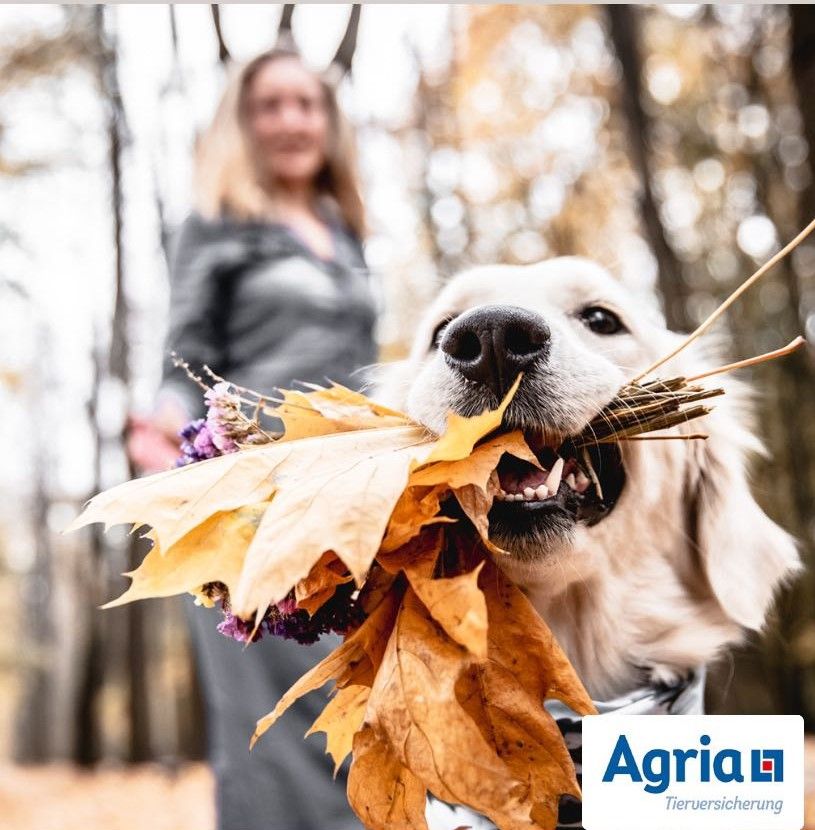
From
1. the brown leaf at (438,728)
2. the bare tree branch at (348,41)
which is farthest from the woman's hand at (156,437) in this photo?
the bare tree branch at (348,41)

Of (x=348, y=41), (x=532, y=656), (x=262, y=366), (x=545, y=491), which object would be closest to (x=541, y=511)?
(x=545, y=491)

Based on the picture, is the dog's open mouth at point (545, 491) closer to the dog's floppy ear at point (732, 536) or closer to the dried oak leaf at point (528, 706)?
the dried oak leaf at point (528, 706)

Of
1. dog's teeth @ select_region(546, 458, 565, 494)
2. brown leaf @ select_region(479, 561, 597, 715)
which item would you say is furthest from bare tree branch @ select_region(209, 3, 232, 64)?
brown leaf @ select_region(479, 561, 597, 715)

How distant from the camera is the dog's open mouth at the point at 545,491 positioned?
1.40 metres

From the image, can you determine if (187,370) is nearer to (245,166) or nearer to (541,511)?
(541,511)

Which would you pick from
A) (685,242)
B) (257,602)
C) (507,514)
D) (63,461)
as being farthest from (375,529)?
(63,461)

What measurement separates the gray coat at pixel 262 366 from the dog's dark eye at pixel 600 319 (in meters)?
0.80

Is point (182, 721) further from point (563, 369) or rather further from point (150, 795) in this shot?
point (563, 369)

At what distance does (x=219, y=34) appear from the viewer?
4723 millimetres

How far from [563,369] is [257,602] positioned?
710 millimetres

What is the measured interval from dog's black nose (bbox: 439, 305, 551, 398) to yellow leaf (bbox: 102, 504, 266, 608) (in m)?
0.45

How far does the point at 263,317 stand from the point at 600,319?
0.96 metres

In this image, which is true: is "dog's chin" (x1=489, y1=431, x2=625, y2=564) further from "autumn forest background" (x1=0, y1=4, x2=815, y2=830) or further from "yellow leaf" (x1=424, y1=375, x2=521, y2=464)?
"autumn forest background" (x1=0, y1=4, x2=815, y2=830)

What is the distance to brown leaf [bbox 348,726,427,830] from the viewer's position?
3.68ft
